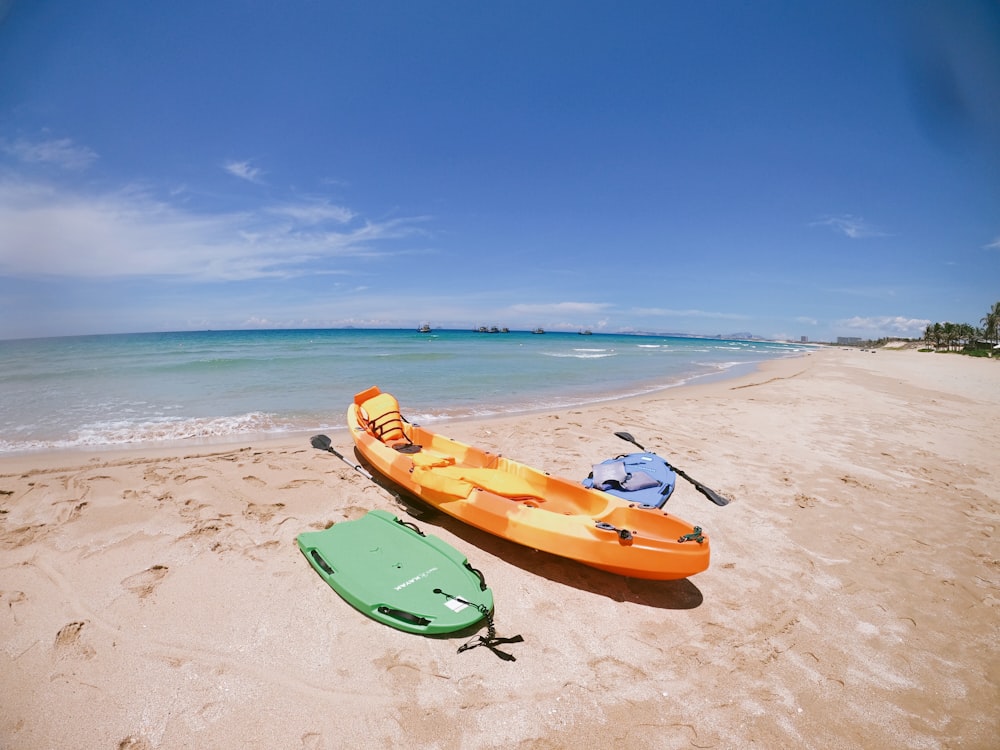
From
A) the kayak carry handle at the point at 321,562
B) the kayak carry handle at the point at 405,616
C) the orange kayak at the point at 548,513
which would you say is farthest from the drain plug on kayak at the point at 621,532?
the kayak carry handle at the point at 321,562

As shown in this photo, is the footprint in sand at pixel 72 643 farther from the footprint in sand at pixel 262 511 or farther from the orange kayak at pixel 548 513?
the orange kayak at pixel 548 513

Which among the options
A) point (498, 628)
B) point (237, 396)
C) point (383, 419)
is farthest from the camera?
point (237, 396)

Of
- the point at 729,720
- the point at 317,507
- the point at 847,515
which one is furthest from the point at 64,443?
the point at 847,515

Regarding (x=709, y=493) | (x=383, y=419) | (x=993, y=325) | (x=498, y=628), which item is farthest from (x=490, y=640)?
(x=993, y=325)

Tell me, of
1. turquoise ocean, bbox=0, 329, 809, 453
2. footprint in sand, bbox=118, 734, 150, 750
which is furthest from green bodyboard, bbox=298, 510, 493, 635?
turquoise ocean, bbox=0, 329, 809, 453

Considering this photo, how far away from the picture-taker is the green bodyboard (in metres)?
3.08

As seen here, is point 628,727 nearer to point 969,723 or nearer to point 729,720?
point 729,720

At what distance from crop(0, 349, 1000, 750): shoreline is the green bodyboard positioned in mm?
140

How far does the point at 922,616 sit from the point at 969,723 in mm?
1127

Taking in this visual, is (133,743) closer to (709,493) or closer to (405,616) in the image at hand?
(405,616)

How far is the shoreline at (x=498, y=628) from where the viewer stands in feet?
7.89

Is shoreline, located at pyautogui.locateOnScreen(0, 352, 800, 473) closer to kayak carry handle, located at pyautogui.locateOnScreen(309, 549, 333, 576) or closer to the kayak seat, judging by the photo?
the kayak seat

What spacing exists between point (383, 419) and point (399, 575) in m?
3.68

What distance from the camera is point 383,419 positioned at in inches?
271
